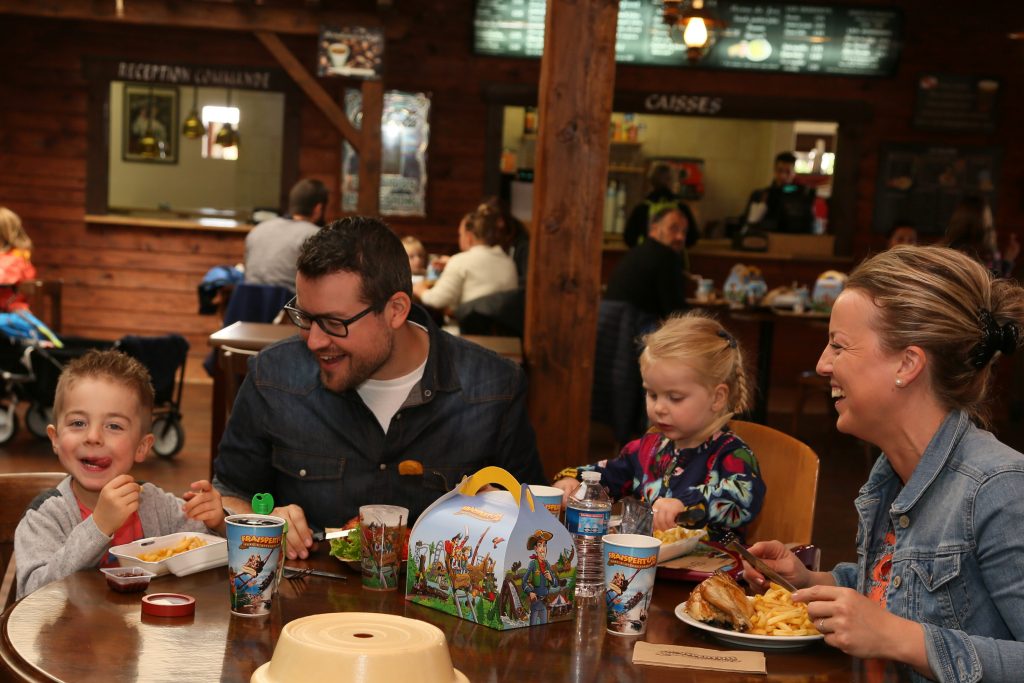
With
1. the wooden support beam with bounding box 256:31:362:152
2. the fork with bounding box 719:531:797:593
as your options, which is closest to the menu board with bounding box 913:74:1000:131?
the wooden support beam with bounding box 256:31:362:152

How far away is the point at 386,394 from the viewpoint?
97.9 inches

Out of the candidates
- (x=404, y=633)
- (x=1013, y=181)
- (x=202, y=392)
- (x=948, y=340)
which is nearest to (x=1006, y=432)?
(x=1013, y=181)

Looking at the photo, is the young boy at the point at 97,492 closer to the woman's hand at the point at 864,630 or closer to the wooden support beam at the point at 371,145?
the woman's hand at the point at 864,630

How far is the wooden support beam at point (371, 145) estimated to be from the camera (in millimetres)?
7820

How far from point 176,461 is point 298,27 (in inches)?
130

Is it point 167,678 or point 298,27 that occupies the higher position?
point 298,27

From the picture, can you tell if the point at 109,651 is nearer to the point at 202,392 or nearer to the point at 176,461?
the point at 176,461

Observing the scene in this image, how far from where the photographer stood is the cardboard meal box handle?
1.74 metres

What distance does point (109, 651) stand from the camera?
1.57 meters

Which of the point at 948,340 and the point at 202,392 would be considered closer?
the point at 948,340

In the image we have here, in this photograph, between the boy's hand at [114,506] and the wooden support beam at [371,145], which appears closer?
the boy's hand at [114,506]

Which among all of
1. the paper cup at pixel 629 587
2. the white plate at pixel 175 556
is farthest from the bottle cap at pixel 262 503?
the paper cup at pixel 629 587

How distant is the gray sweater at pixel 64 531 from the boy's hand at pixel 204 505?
123 mm

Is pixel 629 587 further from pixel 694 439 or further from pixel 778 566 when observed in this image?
pixel 694 439
